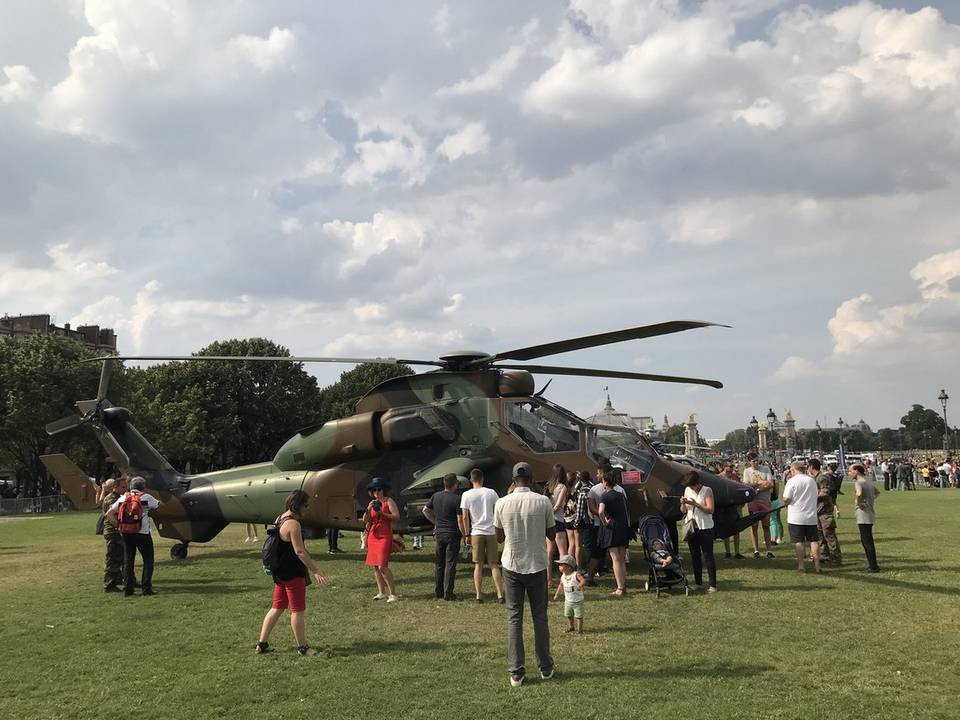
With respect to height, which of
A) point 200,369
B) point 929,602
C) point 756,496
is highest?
point 200,369

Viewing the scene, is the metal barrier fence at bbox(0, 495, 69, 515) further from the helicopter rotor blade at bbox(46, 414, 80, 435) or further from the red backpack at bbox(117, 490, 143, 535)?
the red backpack at bbox(117, 490, 143, 535)

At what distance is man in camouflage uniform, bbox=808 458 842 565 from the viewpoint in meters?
12.0

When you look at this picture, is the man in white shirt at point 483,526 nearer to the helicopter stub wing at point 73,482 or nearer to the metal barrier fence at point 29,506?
the helicopter stub wing at point 73,482


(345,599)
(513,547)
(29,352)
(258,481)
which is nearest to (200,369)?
(29,352)

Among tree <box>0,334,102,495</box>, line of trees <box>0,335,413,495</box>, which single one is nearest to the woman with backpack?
line of trees <box>0,335,413,495</box>

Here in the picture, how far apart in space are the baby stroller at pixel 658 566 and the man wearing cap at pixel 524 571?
4.09 metres

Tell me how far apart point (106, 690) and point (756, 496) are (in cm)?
997

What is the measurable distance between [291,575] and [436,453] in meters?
6.05

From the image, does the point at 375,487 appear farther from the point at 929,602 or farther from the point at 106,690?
the point at 929,602

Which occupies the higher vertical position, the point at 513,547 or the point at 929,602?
the point at 513,547

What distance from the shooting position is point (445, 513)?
10352mm

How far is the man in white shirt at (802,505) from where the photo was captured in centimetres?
1089

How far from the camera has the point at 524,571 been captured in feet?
20.5

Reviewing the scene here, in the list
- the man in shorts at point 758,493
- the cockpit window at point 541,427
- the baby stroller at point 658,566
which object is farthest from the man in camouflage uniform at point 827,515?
the cockpit window at point 541,427
